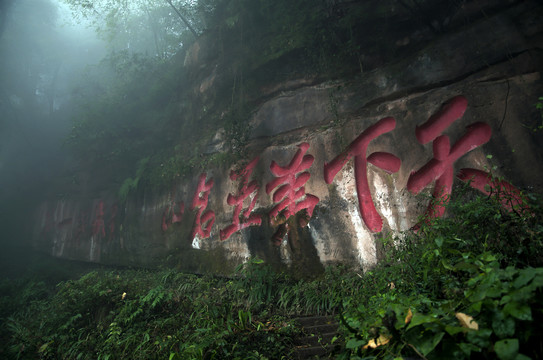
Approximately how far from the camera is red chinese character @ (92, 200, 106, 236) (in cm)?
840

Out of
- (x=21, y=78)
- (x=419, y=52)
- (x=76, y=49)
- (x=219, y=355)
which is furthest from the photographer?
(x=76, y=49)

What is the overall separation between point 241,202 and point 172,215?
6.78ft

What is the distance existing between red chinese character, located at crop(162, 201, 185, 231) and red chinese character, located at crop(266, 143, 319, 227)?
7.85 ft

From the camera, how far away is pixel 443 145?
3.72 meters

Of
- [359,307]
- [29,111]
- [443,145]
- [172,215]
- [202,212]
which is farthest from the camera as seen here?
[29,111]

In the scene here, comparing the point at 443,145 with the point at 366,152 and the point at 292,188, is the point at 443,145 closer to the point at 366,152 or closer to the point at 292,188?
the point at 366,152

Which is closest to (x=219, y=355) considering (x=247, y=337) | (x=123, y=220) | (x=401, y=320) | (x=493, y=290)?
(x=247, y=337)

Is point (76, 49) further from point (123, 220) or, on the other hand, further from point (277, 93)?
point (277, 93)

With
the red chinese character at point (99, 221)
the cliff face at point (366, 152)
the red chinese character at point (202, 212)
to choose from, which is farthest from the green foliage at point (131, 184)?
the red chinese character at point (202, 212)

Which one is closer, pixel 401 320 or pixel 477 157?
pixel 401 320

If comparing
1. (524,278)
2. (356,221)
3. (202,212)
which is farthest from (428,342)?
(202,212)

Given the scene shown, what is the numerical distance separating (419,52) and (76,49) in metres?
15.5

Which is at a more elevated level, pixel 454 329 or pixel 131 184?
pixel 131 184

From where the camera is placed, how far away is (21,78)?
12172 millimetres
